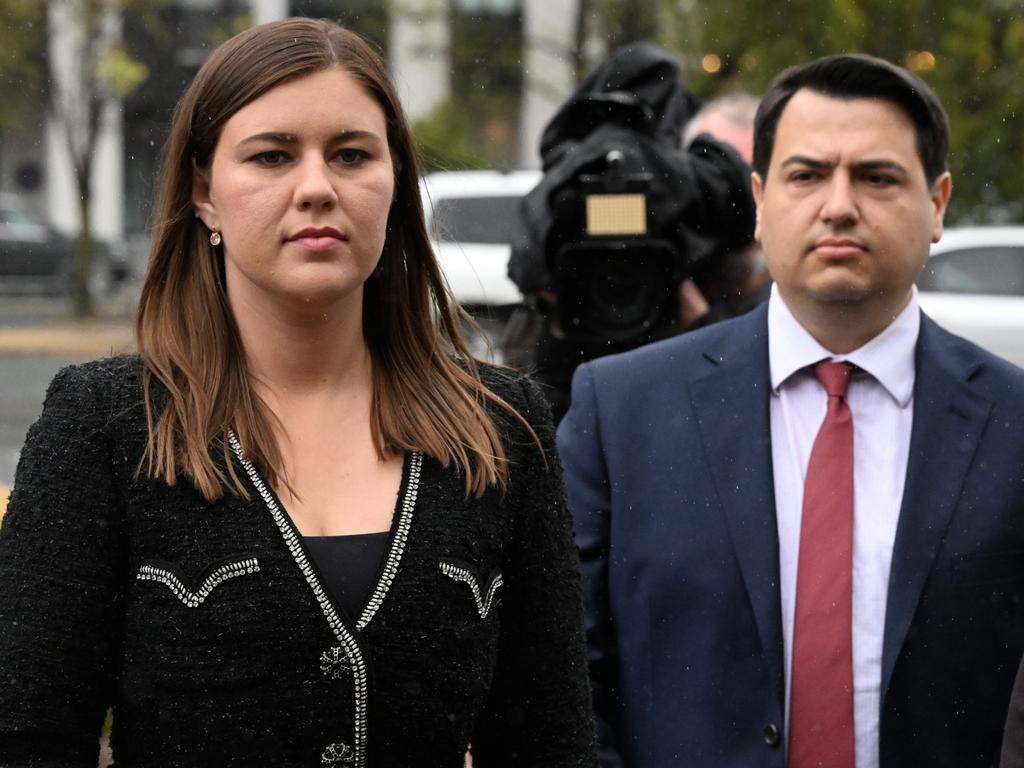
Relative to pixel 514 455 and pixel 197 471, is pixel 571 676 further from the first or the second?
pixel 197 471

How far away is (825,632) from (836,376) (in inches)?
20.2

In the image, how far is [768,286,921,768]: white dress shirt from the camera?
3090 mm

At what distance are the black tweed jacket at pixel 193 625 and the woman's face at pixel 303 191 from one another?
256 millimetres

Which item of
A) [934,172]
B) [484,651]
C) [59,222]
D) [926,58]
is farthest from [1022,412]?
[59,222]

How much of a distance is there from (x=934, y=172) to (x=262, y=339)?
156cm

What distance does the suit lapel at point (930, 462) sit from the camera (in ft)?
10.1

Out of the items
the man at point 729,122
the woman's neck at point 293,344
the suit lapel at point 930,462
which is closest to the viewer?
the woman's neck at point 293,344

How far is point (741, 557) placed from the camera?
3156mm

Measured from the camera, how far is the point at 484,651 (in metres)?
2.51

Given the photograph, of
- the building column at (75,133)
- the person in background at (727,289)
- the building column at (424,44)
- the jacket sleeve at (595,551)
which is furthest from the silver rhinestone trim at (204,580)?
the building column at (75,133)

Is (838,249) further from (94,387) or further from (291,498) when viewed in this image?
(94,387)

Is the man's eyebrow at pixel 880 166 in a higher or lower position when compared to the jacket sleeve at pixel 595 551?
higher

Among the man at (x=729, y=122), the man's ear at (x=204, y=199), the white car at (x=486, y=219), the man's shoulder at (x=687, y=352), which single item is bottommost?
the man's shoulder at (x=687, y=352)

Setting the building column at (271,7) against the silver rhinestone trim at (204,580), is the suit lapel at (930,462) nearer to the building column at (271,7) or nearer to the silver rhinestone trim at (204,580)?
the silver rhinestone trim at (204,580)
